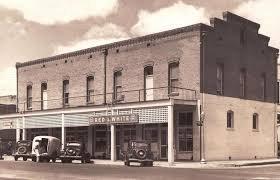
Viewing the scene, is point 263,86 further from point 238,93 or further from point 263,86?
point 238,93

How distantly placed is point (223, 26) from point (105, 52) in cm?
890

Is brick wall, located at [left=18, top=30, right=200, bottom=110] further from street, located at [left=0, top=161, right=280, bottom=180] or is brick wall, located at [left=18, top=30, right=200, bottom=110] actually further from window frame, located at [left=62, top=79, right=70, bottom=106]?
street, located at [left=0, top=161, right=280, bottom=180]

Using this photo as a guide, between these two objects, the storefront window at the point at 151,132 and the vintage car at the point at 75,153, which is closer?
the vintage car at the point at 75,153

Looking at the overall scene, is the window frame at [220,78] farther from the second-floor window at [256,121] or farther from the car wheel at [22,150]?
the car wheel at [22,150]

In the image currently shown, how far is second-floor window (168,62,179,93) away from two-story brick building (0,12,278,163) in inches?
2.5

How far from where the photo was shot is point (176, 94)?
3381 cm

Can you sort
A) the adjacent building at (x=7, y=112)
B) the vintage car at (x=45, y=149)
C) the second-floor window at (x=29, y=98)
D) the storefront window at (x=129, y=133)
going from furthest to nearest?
the second-floor window at (x=29, y=98)
the adjacent building at (x=7, y=112)
the storefront window at (x=129, y=133)
the vintage car at (x=45, y=149)

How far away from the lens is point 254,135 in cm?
3788

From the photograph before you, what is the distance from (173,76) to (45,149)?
969cm

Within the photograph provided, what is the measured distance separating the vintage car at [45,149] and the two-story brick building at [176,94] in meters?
2.31

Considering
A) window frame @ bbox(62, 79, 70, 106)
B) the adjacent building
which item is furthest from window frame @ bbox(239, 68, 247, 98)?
the adjacent building

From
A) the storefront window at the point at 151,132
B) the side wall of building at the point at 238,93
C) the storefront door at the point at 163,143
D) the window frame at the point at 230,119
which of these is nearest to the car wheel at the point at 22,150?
the storefront window at the point at 151,132

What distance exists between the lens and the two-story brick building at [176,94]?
33.2 metres

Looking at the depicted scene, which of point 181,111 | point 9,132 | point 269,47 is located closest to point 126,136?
point 181,111
